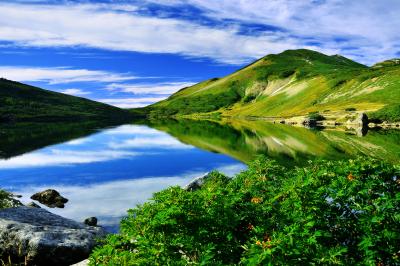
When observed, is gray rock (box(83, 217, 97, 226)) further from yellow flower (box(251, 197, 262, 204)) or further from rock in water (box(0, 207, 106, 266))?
yellow flower (box(251, 197, 262, 204))

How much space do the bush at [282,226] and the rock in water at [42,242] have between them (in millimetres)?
8644

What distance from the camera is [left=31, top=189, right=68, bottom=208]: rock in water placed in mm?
41819

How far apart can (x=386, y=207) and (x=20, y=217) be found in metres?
19.7

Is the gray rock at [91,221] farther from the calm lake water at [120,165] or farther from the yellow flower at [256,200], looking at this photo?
the yellow flower at [256,200]

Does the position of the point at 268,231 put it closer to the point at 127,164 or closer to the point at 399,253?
the point at 399,253

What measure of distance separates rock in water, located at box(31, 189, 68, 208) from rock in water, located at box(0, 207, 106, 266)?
18.1 meters

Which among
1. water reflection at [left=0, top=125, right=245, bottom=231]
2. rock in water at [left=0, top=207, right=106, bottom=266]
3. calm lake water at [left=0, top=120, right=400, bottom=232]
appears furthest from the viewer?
calm lake water at [left=0, top=120, right=400, bottom=232]

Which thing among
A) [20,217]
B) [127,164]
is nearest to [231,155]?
[127,164]

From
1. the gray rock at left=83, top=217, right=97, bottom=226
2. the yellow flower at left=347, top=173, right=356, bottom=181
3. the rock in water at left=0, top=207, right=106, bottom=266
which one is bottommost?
the gray rock at left=83, top=217, right=97, bottom=226

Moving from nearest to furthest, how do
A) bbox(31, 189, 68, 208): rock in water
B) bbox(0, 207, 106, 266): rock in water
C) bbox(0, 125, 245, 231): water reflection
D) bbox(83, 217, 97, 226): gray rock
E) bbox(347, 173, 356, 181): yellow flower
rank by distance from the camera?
bbox(347, 173, 356, 181): yellow flower, bbox(0, 207, 106, 266): rock in water, bbox(83, 217, 97, 226): gray rock, bbox(31, 189, 68, 208): rock in water, bbox(0, 125, 245, 231): water reflection

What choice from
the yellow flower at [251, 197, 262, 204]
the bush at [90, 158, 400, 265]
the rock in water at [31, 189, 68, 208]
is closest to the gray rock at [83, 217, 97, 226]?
the rock in water at [31, 189, 68, 208]

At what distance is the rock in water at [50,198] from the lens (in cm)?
4182

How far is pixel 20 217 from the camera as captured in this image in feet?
80.1

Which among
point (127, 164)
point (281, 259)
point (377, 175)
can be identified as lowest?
point (127, 164)
